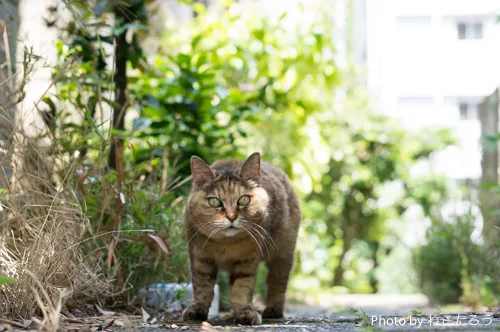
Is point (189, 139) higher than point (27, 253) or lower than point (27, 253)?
higher

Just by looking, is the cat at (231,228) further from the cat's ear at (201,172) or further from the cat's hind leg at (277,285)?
the cat's hind leg at (277,285)

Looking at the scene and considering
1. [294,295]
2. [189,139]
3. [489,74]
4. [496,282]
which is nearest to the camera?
[189,139]

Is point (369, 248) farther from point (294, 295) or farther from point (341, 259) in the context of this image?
point (294, 295)

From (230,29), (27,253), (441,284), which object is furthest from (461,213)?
(27,253)

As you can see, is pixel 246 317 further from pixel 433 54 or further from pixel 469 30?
pixel 469 30

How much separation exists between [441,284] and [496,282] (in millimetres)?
1394

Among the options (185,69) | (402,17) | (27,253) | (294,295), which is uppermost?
(402,17)

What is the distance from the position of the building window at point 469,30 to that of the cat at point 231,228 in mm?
16767

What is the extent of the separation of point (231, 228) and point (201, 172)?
1.06 feet

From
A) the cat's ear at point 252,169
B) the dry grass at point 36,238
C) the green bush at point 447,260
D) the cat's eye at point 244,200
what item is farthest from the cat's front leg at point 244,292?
the green bush at point 447,260

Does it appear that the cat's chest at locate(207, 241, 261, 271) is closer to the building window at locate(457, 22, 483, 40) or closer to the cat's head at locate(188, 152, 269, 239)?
the cat's head at locate(188, 152, 269, 239)

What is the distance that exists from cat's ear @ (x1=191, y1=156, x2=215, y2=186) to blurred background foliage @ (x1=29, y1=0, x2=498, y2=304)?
0.36m

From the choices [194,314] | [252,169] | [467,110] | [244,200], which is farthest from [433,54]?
[194,314]

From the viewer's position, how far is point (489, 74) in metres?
17.4
